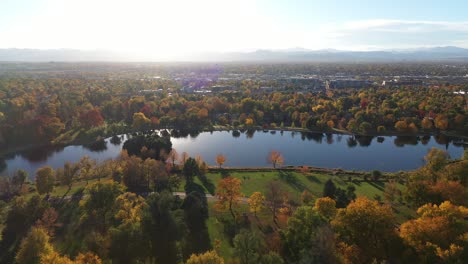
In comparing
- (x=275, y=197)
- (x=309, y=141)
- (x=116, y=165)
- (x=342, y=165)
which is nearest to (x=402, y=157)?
(x=342, y=165)

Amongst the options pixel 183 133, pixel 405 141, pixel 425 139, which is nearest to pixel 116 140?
pixel 183 133

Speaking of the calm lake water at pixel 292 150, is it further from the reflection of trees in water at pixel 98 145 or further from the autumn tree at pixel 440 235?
the autumn tree at pixel 440 235

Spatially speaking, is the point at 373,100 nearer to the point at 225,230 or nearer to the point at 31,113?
the point at 225,230

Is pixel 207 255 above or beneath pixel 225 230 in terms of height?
above

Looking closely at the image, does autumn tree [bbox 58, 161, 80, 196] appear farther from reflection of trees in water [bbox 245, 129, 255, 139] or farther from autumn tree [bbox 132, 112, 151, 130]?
reflection of trees in water [bbox 245, 129, 255, 139]

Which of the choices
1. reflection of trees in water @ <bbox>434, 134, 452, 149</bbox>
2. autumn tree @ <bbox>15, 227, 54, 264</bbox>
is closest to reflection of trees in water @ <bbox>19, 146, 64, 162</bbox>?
autumn tree @ <bbox>15, 227, 54, 264</bbox>

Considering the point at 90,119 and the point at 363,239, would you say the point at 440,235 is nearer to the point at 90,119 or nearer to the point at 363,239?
the point at 363,239
